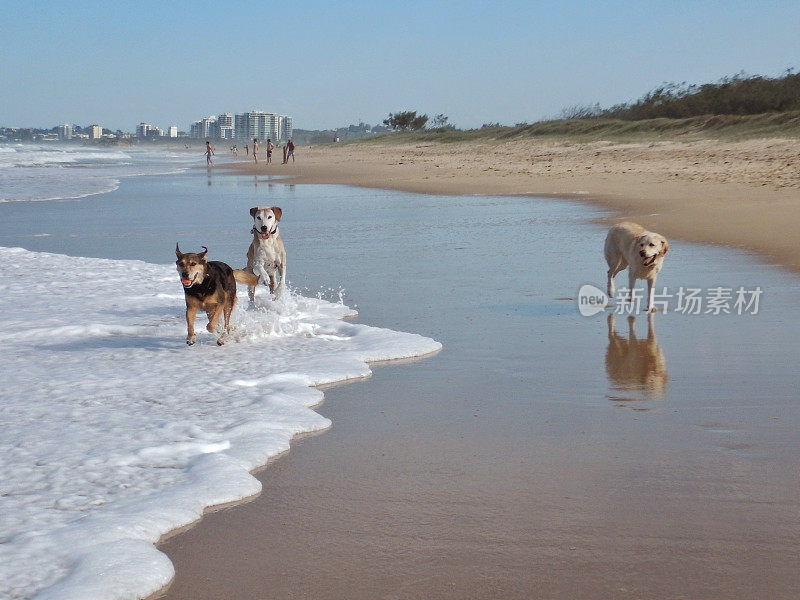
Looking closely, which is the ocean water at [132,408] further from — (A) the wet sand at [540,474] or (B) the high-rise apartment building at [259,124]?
(B) the high-rise apartment building at [259,124]

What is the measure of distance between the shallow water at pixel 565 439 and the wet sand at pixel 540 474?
0.01 meters

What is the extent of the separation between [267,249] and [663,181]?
1390 cm

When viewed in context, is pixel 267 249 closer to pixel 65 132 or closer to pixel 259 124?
pixel 259 124

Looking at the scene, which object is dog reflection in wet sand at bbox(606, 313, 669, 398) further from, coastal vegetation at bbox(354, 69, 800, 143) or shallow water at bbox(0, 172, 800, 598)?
coastal vegetation at bbox(354, 69, 800, 143)

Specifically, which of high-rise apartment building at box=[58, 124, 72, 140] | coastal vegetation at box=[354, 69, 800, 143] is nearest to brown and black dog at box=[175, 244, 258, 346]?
coastal vegetation at box=[354, 69, 800, 143]

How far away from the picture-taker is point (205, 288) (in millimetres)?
6496

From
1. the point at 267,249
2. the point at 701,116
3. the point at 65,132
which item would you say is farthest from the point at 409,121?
the point at 65,132

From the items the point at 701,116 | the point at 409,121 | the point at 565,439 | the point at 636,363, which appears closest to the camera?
the point at 565,439

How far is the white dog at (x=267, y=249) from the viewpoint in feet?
26.5

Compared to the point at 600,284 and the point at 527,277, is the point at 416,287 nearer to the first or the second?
the point at 527,277

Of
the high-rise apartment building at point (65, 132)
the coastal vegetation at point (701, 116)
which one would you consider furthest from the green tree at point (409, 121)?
the high-rise apartment building at point (65, 132)

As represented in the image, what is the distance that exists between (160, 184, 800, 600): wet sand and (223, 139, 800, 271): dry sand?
396cm

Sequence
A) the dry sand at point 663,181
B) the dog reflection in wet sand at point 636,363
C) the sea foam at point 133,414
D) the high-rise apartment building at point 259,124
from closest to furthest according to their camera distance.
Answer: the sea foam at point 133,414 → the dog reflection in wet sand at point 636,363 → the dry sand at point 663,181 → the high-rise apartment building at point 259,124

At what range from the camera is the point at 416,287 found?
8.59m
